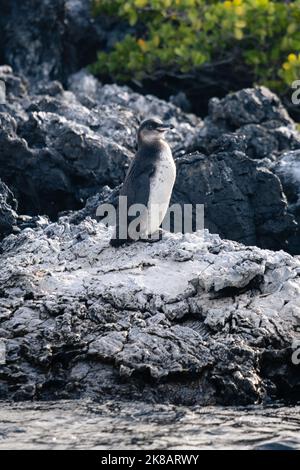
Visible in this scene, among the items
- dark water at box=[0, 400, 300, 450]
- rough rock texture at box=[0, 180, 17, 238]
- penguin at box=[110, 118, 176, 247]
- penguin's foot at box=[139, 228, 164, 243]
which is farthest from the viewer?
rough rock texture at box=[0, 180, 17, 238]

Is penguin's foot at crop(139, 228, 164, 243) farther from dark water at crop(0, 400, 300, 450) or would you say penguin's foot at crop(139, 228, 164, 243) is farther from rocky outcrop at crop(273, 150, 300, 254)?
rocky outcrop at crop(273, 150, 300, 254)

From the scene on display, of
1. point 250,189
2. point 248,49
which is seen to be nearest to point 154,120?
point 250,189

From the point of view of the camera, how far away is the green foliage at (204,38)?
→ 55.6ft

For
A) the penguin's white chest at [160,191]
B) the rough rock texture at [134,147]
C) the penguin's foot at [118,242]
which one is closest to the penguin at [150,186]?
the penguin's white chest at [160,191]

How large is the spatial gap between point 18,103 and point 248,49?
4.39 m

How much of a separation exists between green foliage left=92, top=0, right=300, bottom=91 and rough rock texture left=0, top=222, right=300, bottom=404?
7279mm

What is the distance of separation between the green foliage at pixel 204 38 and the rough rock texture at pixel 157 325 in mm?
7279

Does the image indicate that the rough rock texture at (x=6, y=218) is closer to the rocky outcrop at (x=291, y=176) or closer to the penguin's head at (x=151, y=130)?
the penguin's head at (x=151, y=130)

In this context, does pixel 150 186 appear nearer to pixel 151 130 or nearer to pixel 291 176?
pixel 151 130

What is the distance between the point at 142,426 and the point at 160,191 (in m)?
3.58

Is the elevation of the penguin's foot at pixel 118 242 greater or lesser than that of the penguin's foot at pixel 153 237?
lesser

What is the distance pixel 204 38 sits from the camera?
17.3 meters

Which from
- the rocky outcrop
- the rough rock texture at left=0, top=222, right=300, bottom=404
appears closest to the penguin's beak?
the rocky outcrop

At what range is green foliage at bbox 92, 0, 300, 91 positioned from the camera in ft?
55.6
